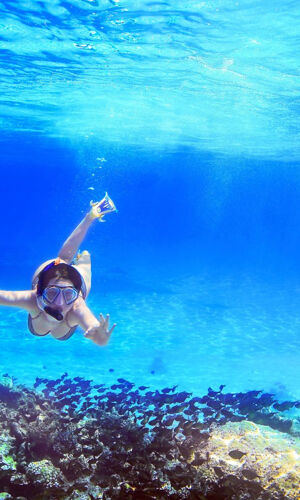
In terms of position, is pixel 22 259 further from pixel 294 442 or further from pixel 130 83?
pixel 294 442

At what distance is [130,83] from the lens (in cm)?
2019

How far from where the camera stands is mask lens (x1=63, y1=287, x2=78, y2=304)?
5652 mm

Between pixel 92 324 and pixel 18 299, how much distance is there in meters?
1.43

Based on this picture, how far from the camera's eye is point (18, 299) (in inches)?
245

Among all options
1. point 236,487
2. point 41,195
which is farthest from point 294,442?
point 41,195

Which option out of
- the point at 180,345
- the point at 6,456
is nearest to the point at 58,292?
the point at 6,456

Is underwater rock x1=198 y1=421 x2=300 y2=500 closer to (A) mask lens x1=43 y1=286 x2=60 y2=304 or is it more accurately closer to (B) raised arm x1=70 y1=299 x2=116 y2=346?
(B) raised arm x1=70 y1=299 x2=116 y2=346

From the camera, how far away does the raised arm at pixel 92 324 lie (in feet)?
17.0

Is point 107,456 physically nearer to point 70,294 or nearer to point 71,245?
point 70,294

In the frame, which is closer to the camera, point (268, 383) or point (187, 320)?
point (268, 383)

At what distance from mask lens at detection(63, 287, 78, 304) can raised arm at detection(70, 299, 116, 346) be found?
32 cm

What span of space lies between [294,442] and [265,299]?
24.8 meters

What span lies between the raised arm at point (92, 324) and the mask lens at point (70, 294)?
32 cm

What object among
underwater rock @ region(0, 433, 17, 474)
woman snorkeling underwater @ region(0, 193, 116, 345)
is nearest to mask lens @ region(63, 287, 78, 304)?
woman snorkeling underwater @ region(0, 193, 116, 345)
